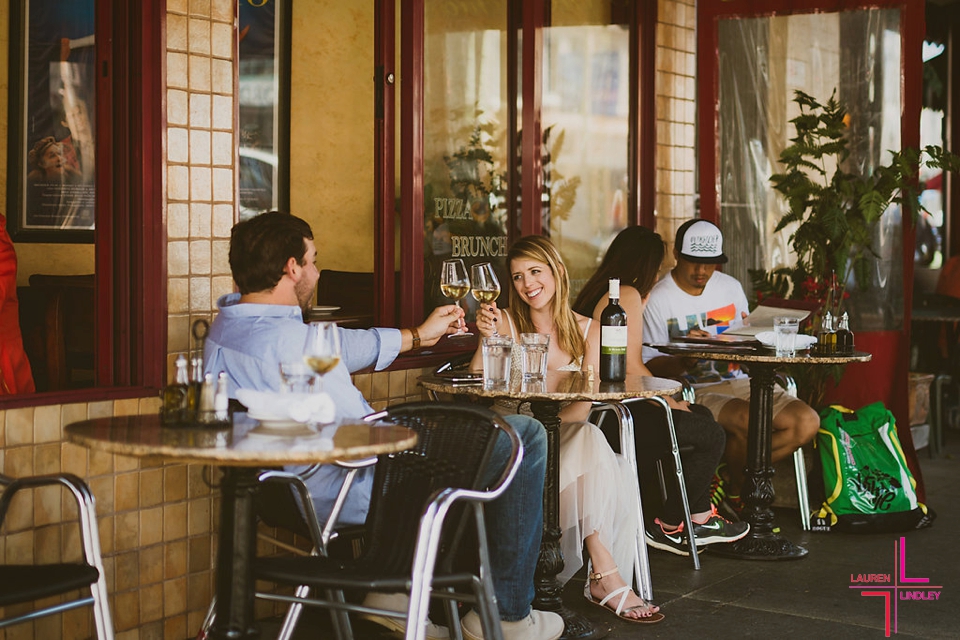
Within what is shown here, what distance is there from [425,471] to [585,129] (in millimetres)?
3514

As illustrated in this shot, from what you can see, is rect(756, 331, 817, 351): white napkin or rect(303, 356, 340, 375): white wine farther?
rect(756, 331, 817, 351): white napkin

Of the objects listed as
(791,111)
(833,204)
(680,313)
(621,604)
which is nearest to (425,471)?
(621,604)

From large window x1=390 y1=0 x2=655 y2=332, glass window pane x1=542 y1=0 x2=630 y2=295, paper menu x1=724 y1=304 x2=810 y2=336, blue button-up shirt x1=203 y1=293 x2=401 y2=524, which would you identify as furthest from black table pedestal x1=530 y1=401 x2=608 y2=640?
glass window pane x1=542 y1=0 x2=630 y2=295

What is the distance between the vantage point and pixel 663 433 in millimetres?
4816

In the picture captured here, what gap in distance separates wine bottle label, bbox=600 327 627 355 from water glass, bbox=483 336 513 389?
1.22ft

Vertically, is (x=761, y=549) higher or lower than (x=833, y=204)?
lower

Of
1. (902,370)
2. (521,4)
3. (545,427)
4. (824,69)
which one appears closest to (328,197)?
(521,4)

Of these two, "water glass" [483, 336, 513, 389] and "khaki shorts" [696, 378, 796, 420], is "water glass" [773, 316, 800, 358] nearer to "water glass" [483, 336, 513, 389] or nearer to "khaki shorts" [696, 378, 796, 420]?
"khaki shorts" [696, 378, 796, 420]

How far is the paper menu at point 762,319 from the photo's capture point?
503 cm

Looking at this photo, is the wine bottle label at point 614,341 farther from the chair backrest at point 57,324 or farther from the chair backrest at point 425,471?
the chair backrest at point 57,324

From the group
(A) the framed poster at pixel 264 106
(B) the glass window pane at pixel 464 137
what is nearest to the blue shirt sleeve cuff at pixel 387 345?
(B) the glass window pane at pixel 464 137

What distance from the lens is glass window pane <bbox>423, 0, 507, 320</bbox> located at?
512cm

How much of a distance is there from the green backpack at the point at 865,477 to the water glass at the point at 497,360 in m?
2.40

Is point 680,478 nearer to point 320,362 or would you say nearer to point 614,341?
point 614,341
